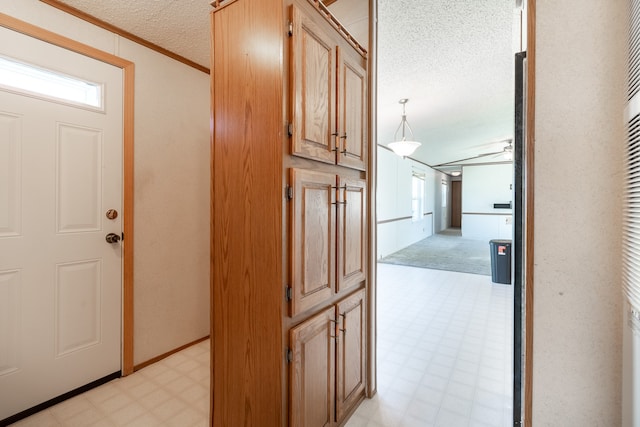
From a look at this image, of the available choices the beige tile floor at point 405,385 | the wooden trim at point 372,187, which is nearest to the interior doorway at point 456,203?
the beige tile floor at point 405,385

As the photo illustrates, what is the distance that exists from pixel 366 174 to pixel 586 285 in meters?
1.19

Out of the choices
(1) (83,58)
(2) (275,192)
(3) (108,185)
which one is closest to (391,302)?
(2) (275,192)

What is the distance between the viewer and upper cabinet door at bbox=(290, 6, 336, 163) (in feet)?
3.88

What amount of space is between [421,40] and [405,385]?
2.86m

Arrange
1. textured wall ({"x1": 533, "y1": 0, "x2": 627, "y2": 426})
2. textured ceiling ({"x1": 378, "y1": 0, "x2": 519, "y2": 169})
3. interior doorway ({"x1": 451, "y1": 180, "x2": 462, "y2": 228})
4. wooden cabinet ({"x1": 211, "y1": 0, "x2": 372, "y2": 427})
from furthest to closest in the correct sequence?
interior doorway ({"x1": 451, "y1": 180, "x2": 462, "y2": 228}) < textured ceiling ({"x1": 378, "y1": 0, "x2": 519, "y2": 169}) < wooden cabinet ({"x1": 211, "y1": 0, "x2": 372, "y2": 427}) < textured wall ({"x1": 533, "y1": 0, "x2": 627, "y2": 426})

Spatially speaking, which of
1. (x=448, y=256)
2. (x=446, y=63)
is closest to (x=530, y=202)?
(x=446, y=63)

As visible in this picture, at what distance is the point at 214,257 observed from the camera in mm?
1389

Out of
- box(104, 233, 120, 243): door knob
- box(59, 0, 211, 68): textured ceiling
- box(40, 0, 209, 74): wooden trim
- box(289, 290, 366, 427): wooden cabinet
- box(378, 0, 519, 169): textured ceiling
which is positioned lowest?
box(289, 290, 366, 427): wooden cabinet

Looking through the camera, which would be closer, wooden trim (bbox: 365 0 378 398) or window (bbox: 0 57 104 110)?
window (bbox: 0 57 104 110)

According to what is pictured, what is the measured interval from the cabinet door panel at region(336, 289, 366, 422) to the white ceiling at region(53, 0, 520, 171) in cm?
168

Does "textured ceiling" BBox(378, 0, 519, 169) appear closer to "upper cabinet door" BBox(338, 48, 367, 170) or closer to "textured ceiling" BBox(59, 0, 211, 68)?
"upper cabinet door" BBox(338, 48, 367, 170)

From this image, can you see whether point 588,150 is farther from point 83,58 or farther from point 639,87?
point 83,58

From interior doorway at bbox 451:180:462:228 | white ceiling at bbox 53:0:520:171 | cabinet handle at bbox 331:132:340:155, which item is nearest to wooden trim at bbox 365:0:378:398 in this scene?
white ceiling at bbox 53:0:520:171

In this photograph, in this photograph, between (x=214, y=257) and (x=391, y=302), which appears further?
(x=391, y=302)
